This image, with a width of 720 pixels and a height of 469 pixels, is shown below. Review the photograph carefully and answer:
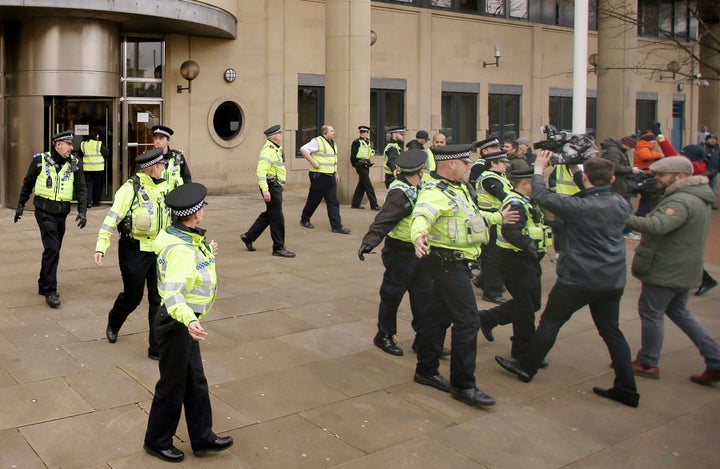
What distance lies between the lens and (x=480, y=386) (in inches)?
263

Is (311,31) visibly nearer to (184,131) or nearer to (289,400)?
(184,131)

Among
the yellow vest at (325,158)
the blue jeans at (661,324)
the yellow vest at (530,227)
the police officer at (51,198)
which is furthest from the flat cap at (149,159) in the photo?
the yellow vest at (325,158)

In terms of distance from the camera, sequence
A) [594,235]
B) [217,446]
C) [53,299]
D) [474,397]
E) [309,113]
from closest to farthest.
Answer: [217,446]
[474,397]
[594,235]
[53,299]
[309,113]

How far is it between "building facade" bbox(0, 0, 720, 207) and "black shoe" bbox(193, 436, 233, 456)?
25.0 feet

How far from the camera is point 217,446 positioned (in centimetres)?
520

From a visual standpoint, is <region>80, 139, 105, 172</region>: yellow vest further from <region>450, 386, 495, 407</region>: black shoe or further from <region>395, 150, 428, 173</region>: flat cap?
<region>450, 386, 495, 407</region>: black shoe

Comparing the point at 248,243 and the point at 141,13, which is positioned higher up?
the point at 141,13

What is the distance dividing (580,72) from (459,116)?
552 inches

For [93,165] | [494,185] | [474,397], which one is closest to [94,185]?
[93,165]

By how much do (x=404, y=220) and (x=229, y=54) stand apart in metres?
14.0

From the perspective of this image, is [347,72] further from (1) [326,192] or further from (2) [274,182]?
(2) [274,182]

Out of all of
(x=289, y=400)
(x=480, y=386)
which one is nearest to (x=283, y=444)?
(x=289, y=400)

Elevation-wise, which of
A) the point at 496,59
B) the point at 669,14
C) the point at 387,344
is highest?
the point at 669,14

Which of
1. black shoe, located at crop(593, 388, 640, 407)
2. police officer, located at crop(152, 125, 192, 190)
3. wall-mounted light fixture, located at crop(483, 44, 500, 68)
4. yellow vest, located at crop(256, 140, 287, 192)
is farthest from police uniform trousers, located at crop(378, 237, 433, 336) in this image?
wall-mounted light fixture, located at crop(483, 44, 500, 68)
